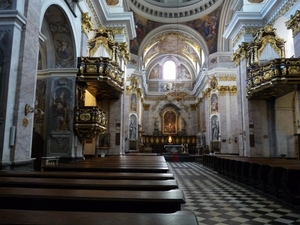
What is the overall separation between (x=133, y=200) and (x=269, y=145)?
10563 mm

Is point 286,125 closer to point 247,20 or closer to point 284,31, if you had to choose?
point 284,31

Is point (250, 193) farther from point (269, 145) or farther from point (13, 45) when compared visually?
point (13, 45)

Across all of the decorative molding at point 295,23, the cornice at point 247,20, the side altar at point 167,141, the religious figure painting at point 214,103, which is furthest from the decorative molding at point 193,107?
the decorative molding at point 295,23

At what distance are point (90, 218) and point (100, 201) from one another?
0.55m

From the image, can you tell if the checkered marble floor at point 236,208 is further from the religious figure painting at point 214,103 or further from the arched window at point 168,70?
the arched window at point 168,70

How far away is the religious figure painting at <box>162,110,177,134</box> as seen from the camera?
25.7 metres

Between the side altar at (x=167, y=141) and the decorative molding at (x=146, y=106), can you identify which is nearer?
the side altar at (x=167, y=141)

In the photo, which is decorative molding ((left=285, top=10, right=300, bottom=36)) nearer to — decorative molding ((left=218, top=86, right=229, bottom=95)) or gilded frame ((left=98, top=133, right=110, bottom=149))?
gilded frame ((left=98, top=133, right=110, bottom=149))

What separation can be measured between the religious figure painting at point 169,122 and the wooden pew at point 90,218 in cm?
2442

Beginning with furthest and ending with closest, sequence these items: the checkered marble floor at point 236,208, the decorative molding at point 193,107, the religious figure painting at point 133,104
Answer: the decorative molding at point 193,107, the religious figure painting at point 133,104, the checkered marble floor at point 236,208

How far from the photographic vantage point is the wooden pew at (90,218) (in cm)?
121

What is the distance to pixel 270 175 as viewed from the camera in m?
5.46

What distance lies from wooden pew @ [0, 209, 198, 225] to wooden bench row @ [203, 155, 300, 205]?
4.14 metres

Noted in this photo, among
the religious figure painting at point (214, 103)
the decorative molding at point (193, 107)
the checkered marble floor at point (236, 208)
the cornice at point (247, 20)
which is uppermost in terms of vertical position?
the cornice at point (247, 20)
